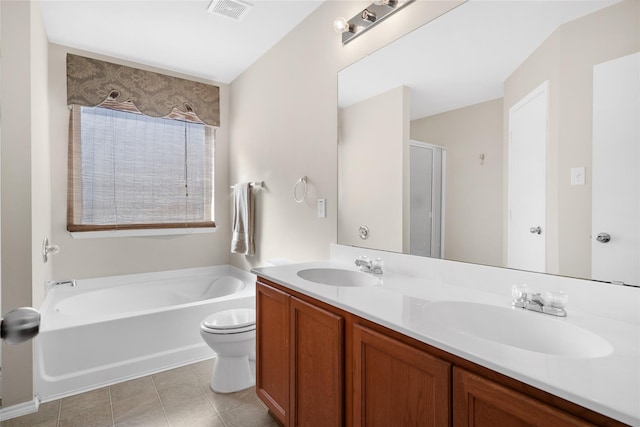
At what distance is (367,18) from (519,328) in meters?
1.67

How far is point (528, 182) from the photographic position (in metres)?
1.30

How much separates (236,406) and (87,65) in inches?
119

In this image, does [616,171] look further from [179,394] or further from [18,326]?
[179,394]

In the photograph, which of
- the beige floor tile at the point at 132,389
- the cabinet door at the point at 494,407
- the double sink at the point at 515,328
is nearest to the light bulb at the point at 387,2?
the double sink at the point at 515,328

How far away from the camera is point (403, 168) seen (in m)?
1.76

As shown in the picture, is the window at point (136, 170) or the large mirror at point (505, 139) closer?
the large mirror at point (505, 139)

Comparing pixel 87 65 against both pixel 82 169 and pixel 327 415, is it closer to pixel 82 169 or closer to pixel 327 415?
pixel 82 169

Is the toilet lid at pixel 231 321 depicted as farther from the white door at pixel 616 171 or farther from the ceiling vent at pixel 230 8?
the ceiling vent at pixel 230 8

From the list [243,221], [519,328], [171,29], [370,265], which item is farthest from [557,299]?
[171,29]

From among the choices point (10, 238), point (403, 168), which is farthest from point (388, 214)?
point (10, 238)

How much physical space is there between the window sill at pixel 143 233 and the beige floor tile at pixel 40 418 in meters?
1.47

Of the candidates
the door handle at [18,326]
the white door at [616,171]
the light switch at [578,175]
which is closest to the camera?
the door handle at [18,326]

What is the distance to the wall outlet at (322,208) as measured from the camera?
2.33 metres

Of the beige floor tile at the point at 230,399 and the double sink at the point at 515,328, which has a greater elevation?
the double sink at the point at 515,328
